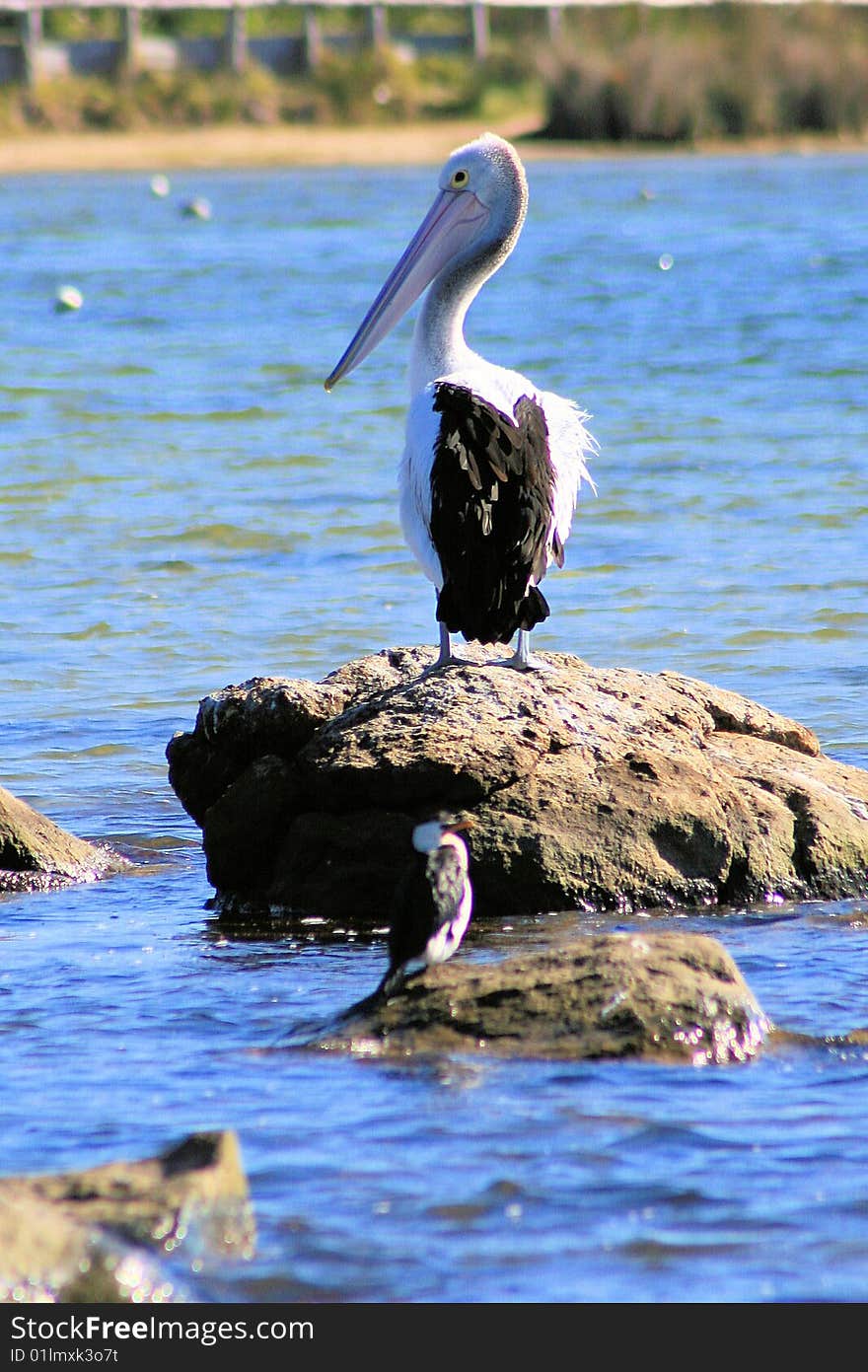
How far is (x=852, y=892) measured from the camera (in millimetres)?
5332

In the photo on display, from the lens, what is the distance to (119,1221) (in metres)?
3.14

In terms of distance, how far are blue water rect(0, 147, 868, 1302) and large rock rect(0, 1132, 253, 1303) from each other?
0.06m

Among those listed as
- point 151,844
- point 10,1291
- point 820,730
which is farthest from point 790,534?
point 10,1291

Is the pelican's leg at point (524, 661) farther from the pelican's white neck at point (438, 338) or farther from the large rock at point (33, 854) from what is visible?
the large rock at point (33, 854)

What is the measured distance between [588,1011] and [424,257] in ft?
11.4

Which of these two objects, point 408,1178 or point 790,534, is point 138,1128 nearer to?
point 408,1178

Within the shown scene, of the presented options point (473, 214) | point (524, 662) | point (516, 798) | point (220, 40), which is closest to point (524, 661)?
point (524, 662)

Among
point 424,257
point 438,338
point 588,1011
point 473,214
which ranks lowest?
point 588,1011

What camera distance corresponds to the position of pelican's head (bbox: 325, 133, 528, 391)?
666cm

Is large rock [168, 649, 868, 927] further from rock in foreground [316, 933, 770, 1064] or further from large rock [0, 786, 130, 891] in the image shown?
rock in foreground [316, 933, 770, 1064]

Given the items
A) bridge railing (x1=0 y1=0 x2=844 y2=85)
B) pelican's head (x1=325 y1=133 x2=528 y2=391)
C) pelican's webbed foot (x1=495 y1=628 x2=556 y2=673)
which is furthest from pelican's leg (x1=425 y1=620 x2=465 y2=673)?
bridge railing (x1=0 y1=0 x2=844 y2=85)

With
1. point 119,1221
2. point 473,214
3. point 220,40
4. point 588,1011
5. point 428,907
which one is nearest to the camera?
point 119,1221

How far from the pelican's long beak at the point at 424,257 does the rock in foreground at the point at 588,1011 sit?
3.17m

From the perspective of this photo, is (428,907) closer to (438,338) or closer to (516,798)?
(516,798)
